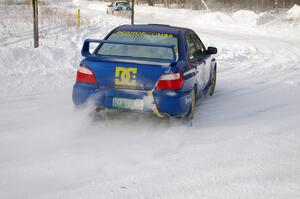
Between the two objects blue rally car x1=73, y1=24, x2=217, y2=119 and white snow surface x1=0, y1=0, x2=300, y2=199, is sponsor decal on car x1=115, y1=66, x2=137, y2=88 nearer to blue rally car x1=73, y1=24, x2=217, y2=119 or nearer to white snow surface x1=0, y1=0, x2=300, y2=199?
blue rally car x1=73, y1=24, x2=217, y2=119

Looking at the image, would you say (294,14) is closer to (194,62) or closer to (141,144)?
(194,62)

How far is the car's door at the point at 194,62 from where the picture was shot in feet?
19.7

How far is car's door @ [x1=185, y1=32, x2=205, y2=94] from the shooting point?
5.99 meters

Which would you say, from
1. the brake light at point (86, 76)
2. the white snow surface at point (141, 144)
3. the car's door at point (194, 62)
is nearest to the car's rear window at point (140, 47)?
the car's door at point (194, 62)

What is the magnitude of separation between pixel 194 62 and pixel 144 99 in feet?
4.50

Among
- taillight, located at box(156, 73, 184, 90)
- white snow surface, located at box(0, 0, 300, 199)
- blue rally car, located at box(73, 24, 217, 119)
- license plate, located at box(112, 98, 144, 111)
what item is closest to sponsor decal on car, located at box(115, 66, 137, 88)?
blue rally car, located at box(73, 24, 217, 119)

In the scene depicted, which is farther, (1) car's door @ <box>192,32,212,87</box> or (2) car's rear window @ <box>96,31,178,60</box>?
(1) car's door @ <box>192,32,212,87</box>

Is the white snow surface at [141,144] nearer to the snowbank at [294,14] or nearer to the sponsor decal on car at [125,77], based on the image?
the sponsor decal on car at [125,77]

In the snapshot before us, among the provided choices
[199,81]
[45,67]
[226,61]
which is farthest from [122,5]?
[199,81]

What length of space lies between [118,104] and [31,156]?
1416mm

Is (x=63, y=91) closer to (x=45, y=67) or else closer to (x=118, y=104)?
(x=45, y=67)

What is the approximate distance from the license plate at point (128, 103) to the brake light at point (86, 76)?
0.44 metres

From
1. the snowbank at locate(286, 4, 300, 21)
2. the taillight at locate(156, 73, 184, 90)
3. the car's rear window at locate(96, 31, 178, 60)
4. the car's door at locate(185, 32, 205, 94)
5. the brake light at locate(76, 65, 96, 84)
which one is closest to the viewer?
the taillight at locate(156, 73, 184, 90)

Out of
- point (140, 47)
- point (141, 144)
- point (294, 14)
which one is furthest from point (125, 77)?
point (294, 14)
